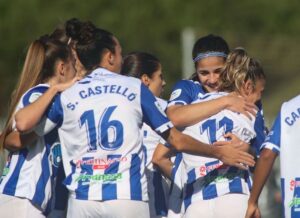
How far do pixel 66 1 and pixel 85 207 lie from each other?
32.1m

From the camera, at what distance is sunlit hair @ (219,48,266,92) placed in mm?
9102

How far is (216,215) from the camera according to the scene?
887 centimetres

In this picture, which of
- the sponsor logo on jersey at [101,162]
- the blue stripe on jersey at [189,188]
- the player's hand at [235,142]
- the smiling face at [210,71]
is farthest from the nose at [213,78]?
the sponsor logo on jersey at [101,162]

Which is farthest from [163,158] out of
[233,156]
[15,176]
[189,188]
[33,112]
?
[33,112]

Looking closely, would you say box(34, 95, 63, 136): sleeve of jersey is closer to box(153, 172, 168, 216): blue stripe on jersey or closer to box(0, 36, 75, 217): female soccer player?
box(0, 36, 75, 217): female soccer player

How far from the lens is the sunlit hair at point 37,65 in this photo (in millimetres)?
9258

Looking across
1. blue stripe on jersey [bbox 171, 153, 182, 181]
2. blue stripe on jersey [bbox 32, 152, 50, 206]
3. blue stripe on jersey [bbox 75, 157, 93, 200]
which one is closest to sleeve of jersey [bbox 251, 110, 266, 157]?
blue stripe on jersey [bbox 171, 153, 182, 181]

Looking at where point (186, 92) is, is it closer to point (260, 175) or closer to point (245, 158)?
point (245, 158)

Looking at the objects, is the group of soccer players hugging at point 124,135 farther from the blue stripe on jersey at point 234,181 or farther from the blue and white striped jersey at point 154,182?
the blue and white striped jersey at point 154,182

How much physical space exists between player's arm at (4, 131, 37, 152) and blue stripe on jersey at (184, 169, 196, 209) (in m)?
1.16

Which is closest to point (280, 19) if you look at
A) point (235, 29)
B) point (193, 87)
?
point (235, 29)

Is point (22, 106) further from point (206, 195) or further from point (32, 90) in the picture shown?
point (206, 195)

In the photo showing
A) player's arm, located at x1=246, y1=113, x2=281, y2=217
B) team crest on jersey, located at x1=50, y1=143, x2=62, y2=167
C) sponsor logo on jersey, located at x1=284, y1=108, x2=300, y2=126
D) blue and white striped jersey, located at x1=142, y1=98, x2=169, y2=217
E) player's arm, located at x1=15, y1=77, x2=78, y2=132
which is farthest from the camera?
blue and white striped jersey, located at x1=142, y1=98, x2=169, y2=217

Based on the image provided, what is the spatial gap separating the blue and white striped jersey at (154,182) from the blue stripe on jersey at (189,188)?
0.97 meters
